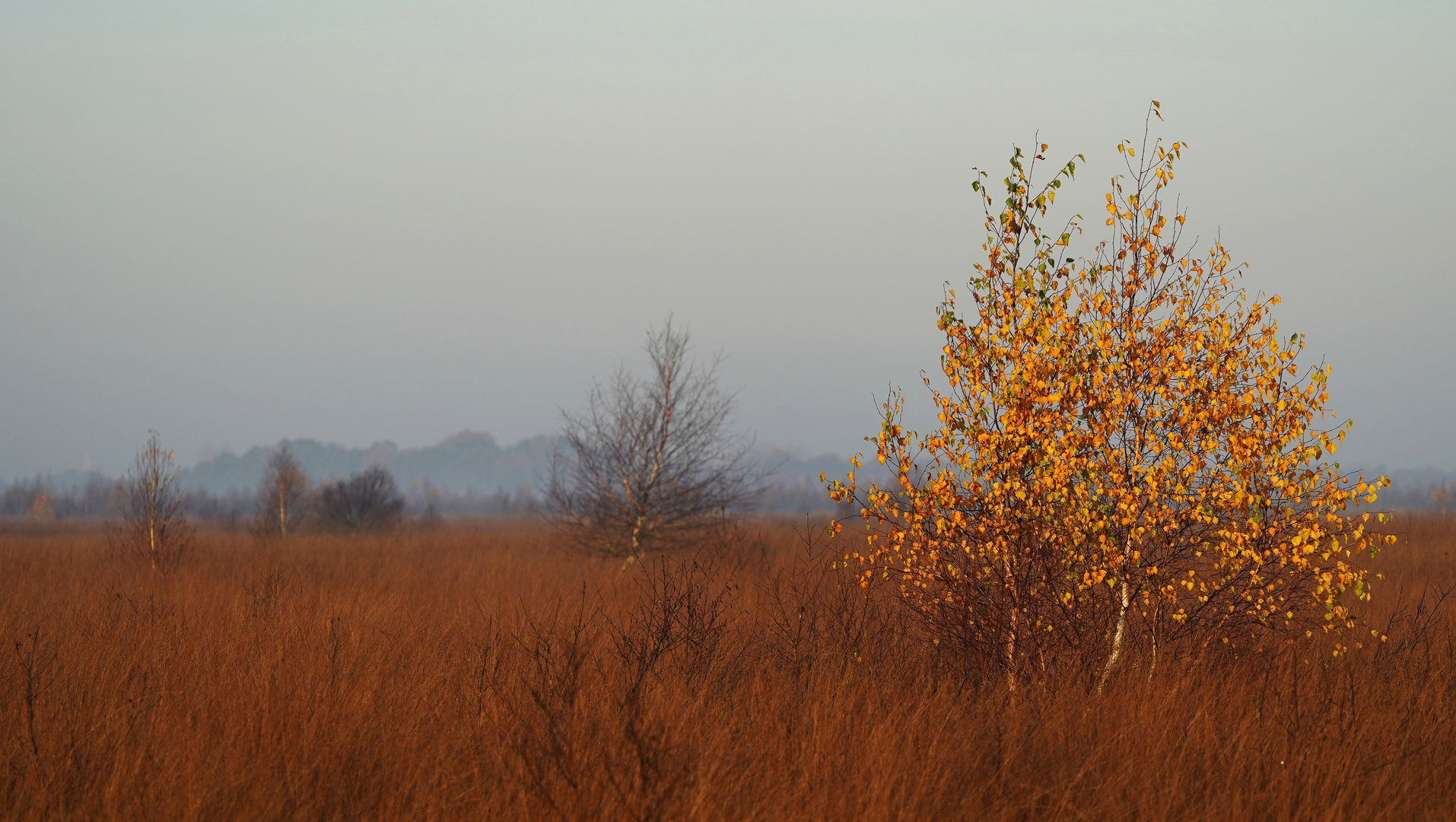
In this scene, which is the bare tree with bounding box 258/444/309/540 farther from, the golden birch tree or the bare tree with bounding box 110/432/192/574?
the golden birch tree

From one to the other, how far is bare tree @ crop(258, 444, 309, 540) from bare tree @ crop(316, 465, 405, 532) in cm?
136

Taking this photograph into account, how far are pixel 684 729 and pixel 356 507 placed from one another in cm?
3200

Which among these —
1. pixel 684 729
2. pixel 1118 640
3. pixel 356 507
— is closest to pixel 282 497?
pixel 356 507

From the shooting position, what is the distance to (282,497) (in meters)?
31.7

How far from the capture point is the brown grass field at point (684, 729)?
4.24m

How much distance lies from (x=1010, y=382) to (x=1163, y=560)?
1.56 metres

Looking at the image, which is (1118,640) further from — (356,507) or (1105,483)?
(356,507)

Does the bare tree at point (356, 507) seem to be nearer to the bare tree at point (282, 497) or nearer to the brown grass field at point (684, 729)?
the bare tree at point (282, 497)

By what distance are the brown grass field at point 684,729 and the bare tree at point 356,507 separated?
26.4 meters

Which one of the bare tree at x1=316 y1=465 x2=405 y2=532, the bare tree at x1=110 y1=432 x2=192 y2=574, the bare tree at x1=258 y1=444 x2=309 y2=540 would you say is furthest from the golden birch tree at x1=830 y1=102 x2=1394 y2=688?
the bare tree at x1=316 y1=465 x2=405 y2=532

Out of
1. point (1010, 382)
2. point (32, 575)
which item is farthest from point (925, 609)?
point (32, 575)

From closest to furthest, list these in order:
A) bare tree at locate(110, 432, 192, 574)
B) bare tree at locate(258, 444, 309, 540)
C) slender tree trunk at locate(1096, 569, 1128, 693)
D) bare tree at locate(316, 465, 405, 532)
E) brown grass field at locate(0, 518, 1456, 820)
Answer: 1. brown grass field at locate(0, 518, 1456, 820)
2. slender tree trunk at locate(1096, 569, 1128, 693)
3. bare tree at locate(110, 432, 192, 574)
4. bare tree at locate(258, 444, 309, 540)
5. bare tree at locate(316, 465, 405, 532)

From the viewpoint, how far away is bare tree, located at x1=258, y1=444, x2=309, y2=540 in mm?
30797

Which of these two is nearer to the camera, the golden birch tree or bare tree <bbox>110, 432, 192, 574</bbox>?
the golden birch tree
